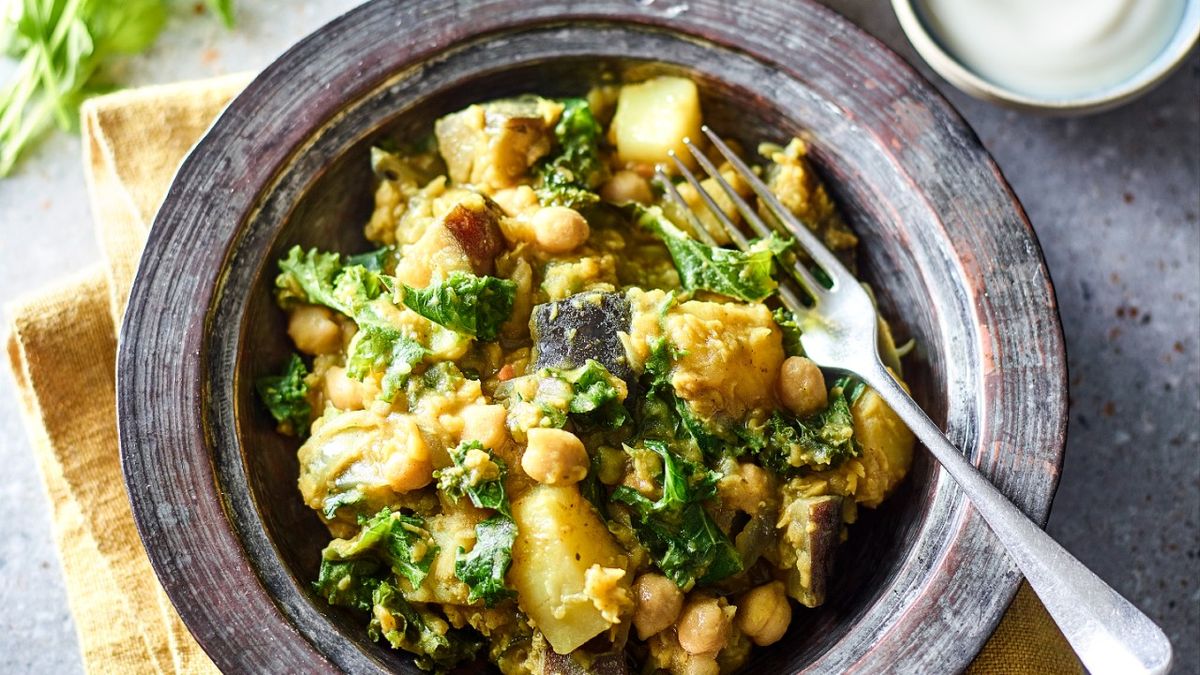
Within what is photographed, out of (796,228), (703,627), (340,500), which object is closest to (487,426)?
(340,500)

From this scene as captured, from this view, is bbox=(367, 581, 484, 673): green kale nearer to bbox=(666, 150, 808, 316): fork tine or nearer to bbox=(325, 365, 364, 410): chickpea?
bbox=(325, 365, 364, 410): chickpea

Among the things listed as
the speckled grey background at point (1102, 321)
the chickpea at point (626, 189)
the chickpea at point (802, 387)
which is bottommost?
the speckled grey background at point (1102, 321)

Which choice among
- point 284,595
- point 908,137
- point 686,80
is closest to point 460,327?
point 284,595

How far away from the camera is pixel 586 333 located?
3193 millimetres

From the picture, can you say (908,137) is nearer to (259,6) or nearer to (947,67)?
(947,67)

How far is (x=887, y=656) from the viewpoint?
3.04 metres

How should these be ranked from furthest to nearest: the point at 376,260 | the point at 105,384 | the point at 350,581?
the point at 105,384 → the point at 376,260 → the point at 350,581

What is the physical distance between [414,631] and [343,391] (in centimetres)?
78

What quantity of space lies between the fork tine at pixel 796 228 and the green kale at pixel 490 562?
1320 mm

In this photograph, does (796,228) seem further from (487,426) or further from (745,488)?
(487,426)

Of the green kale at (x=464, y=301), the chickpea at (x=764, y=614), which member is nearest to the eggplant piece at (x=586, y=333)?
the green kale at (x=464, y=301)

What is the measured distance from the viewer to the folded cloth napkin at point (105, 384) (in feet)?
12.3

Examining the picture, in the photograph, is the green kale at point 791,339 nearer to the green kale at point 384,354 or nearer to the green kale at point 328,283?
the green kale at point 384,354

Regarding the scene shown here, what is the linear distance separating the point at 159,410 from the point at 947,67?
3.06 metres
